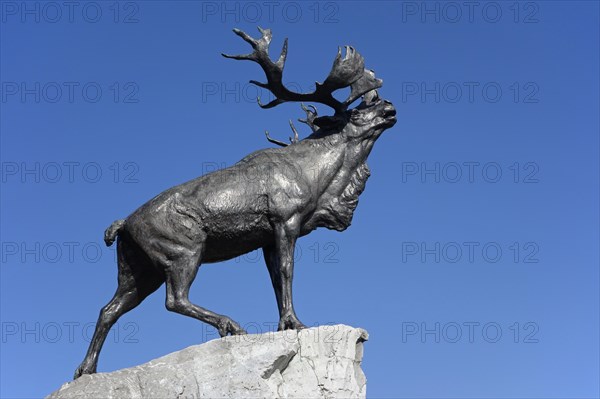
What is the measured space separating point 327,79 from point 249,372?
141 inches

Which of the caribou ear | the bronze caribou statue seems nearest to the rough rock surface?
the bronze caribou statue

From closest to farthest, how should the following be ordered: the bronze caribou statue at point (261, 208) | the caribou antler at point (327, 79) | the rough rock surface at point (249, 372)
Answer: the rough rock surface at point (249, 372), the bronze caribou statue at point (261, 208), the caribou antler at point (327, 79)

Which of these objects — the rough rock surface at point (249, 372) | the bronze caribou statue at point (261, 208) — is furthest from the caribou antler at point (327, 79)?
the rough rock surface at point (249, 372)

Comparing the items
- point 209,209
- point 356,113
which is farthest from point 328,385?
point 356,113

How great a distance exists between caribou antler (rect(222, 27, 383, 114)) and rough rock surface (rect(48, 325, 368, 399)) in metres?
2.86

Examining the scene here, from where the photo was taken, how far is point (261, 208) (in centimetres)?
1301

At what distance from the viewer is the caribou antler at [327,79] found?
1356 cm

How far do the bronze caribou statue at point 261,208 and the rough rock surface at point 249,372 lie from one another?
0.36m

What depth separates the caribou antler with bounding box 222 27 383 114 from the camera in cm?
1356

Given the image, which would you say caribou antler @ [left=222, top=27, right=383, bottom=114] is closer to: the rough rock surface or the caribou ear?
the caribou ear

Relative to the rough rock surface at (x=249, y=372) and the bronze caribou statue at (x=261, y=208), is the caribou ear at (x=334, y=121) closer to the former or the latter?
the bronze caribou statue at (x=261, y=208)

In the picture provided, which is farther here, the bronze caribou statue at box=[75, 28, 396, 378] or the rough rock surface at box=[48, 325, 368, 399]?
the bronze caribou statue at box=[75, 28, 396, 378]

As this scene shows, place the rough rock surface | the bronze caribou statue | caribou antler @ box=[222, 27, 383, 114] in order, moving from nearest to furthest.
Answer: the rough rock surface
the bronze caribou statue
caribou antler @ box=[222, 27, 383, 114]

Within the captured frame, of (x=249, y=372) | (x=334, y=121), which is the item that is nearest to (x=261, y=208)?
(x=334, y=121)
